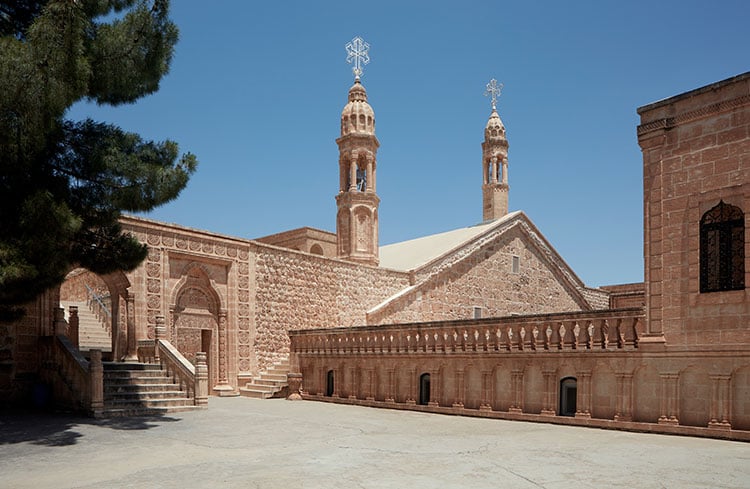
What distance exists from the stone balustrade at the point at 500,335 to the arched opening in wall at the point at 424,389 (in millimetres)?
670

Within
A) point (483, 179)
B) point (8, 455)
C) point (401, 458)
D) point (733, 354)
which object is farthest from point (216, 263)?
point (483, 179)

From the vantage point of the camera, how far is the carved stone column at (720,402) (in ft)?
35.5

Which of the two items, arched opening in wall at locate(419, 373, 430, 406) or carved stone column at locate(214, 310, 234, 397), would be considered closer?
arched opening in wall at locate(419, 373, 430, 406)

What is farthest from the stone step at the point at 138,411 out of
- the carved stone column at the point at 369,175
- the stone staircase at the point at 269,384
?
the carved stone column at the point at 369,175

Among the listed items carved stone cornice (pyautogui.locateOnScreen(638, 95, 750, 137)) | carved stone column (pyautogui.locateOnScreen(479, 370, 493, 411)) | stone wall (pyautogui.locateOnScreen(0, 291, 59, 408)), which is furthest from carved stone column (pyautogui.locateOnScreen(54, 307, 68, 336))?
carved stone cornice (pyautogui.locateOnScreen(638, 95, 750, 137))

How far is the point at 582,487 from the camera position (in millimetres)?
6812

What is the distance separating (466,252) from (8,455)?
2051 cm

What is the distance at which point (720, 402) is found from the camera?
1089 cm

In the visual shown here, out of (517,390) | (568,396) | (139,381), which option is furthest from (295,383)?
(568,396)

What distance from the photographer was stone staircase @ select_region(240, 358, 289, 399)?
19.5 m

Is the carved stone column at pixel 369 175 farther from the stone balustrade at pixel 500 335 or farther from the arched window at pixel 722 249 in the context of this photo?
the arched window at pixel 722 249

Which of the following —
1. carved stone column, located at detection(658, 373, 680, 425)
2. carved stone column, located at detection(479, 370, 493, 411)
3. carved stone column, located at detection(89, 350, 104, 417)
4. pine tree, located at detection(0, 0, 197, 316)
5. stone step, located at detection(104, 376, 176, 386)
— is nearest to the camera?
pine tree, located at detection(0, 0, 197, 316)

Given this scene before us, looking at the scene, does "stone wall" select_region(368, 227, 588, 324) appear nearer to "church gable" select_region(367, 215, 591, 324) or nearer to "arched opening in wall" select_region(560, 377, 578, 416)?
"church gable" select_region(367, 215, 591, 324)

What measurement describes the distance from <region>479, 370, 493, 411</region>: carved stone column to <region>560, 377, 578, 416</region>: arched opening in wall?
168 centimetres
